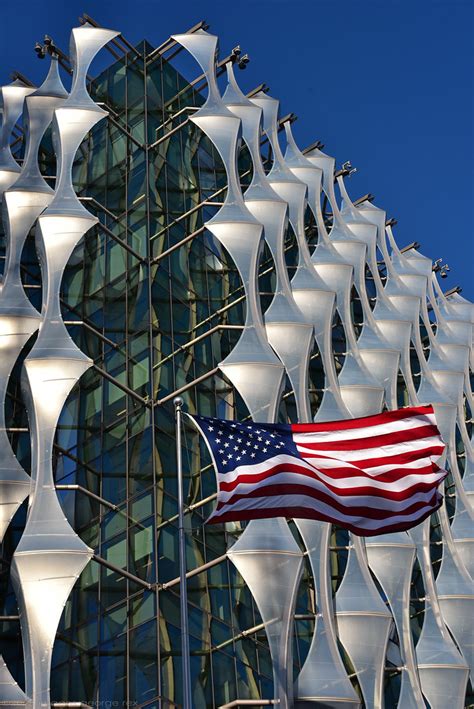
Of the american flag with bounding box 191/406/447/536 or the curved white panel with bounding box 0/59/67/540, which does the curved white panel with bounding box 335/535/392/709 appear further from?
the american flag with bounding box 191/406/447/536

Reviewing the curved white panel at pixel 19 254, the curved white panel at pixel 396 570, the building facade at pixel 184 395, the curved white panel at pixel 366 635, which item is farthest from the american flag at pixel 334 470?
the curved white panel at pixel 396 570

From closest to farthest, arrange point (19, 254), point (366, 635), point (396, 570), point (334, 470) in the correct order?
point (334, 470) → point (366, 635) → point (19, 254) → point (396, 570)

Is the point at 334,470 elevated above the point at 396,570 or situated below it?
above

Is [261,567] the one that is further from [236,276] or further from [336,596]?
[236,276]

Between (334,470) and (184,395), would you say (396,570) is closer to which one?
(184,395)

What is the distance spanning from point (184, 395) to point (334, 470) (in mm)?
12172

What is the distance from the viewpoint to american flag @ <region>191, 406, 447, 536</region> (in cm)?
1853

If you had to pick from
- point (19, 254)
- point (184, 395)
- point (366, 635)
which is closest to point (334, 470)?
point (366, 635)

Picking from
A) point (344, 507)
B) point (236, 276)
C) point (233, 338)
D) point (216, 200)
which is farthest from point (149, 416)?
point (344, 507)

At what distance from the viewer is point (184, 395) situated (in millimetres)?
31203

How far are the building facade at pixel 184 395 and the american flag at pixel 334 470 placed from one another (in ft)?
24.9

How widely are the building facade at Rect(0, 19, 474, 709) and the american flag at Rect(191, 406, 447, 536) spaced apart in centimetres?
760

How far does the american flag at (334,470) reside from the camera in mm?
18531

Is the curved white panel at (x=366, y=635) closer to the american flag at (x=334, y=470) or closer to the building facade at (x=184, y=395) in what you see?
the building facade at (x=184, y=395)
